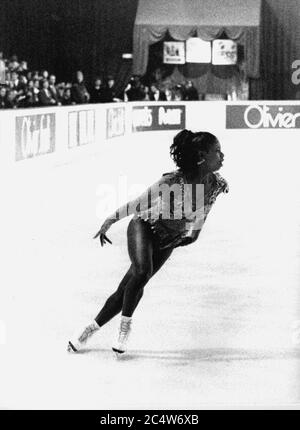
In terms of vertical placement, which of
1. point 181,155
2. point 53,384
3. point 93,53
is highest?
point 93,53

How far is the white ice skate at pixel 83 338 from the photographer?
379 cm

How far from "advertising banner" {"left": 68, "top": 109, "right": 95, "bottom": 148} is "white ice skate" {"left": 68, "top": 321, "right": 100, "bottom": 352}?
9009mm

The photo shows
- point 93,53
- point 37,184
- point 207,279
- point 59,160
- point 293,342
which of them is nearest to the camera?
point 293,342

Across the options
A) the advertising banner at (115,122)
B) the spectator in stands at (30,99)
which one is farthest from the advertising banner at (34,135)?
the advertising banner at (115,122)

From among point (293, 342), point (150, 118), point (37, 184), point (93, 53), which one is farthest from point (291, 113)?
point (293, 342)

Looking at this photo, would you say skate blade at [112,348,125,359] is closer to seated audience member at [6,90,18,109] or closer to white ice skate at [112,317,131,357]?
white ice skate at [112,317,131,357]

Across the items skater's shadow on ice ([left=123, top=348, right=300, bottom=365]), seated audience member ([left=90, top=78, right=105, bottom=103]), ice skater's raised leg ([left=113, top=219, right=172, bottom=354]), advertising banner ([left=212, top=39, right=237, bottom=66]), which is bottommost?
skater's shadow on ice ([left=123, top=348, right=300, bottom=365])

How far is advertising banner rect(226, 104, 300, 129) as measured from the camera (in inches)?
765

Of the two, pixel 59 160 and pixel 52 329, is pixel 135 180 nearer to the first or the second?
pixel 59 160

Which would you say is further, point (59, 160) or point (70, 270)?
point (59, 160)

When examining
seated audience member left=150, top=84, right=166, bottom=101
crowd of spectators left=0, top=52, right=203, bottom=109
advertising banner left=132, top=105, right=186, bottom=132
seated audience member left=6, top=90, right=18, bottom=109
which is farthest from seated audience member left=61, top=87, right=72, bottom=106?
seated audience member left=150, top=84, right=166, bottom=101

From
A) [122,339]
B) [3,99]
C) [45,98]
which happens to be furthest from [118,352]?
[45,98]

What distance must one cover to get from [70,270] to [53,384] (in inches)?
86.0

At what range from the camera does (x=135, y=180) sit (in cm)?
1060
